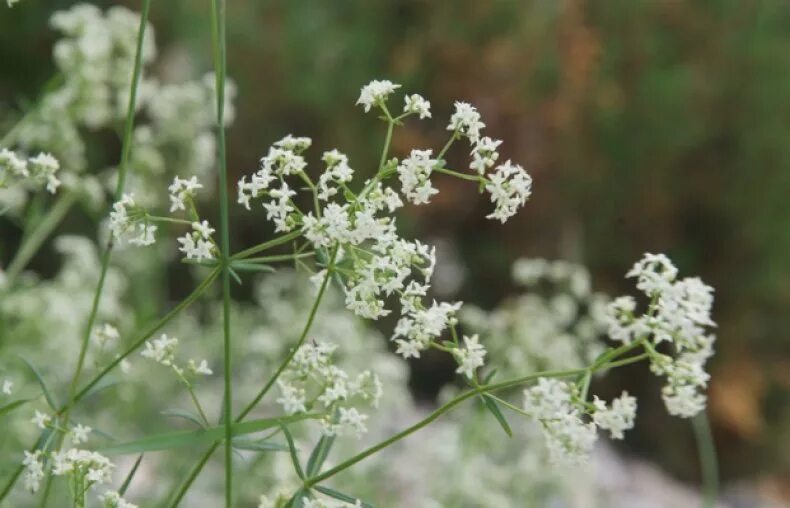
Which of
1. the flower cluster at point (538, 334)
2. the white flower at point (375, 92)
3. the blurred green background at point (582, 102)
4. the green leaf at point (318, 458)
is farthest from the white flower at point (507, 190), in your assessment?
the blurred green background at point (582, 102)

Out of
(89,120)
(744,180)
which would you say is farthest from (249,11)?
(89,120)

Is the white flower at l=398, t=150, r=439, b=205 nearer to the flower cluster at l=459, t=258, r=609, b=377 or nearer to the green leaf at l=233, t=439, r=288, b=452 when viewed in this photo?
the green leaf at l=233, t=439, r=288, b=452

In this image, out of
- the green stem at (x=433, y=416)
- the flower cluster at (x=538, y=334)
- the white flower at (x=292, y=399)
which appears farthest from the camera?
the flower cluster at (x=538, y=334)

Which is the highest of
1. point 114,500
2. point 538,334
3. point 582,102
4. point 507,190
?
point 582,102

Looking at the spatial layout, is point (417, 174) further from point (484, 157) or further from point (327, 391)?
point (327, 391)

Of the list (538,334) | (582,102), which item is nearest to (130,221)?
(538,334)

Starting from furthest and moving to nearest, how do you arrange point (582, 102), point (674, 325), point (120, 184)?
point (582, 102) → point (120, 184) → point (674, 325)

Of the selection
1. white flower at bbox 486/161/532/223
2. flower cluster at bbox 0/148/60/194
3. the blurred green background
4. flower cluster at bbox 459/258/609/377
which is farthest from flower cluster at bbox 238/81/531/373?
the blurred green background

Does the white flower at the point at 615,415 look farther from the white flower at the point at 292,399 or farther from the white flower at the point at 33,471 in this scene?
the white flower at the point at 33,471
